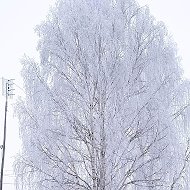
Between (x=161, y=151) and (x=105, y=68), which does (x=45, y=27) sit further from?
(x=161, y=151)

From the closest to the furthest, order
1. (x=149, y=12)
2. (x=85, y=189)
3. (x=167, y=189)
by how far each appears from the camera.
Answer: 1. (x=85, y=189)
2. (x=167, y=189)
3. (x=149, y=12)

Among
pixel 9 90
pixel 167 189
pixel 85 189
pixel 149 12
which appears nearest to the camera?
pixel 85 189

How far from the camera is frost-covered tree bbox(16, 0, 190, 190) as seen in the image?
7.80 metres

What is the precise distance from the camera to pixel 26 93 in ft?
28.4

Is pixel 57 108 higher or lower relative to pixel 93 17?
lower

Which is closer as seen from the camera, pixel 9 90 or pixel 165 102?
pixel 165 102

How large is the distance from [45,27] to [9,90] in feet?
23.4

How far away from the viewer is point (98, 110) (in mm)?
7941

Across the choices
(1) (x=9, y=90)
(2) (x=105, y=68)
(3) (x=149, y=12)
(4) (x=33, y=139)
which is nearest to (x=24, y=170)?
(4) (x=33, y=139)

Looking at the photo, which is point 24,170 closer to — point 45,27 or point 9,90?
point 45,27

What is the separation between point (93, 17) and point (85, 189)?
355 cm

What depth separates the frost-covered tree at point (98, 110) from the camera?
7801 mm

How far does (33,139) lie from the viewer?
7906 millimetres

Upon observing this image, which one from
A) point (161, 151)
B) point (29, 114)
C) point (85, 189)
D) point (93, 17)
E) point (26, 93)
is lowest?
point (85, 189)
